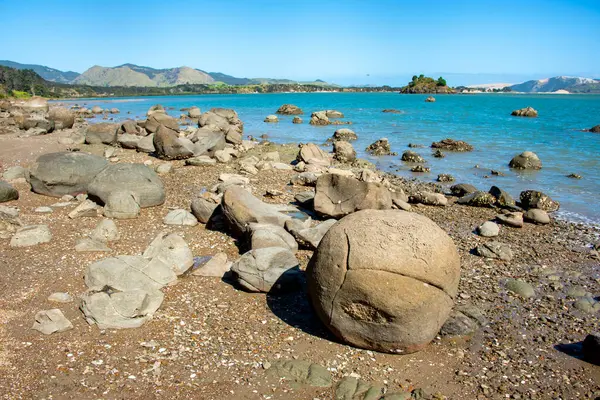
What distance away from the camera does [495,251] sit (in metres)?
11.7

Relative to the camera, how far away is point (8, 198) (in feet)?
47.0

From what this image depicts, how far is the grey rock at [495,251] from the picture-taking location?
11516 millimetres

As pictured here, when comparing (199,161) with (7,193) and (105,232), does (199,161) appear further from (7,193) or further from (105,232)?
(105,232)

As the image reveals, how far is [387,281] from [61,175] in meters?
12.7

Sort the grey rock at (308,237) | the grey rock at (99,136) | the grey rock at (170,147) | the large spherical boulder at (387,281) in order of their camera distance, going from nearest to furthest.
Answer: the large spherical boulder at (387,281) < the grey rock at (308,237) < the grey rock at (170,147) < the grey rock at (99,136)

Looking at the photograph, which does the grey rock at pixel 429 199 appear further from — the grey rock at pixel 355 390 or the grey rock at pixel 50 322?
the grey rock at pixel 50 322

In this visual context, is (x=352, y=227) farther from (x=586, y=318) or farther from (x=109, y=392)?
(x=586, y=318)

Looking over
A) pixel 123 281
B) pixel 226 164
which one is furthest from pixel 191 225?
pixel 226 164

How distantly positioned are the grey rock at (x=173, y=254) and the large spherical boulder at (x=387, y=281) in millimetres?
3621

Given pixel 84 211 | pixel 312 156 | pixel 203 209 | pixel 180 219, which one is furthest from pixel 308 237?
pixel 312 156

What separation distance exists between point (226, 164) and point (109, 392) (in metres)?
16.6

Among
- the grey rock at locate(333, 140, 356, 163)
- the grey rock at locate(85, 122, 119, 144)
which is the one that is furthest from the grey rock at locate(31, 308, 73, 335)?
the grey rock at locate(85, 122, 119, 144)

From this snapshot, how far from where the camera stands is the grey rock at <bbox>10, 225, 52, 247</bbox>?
10.7 meters

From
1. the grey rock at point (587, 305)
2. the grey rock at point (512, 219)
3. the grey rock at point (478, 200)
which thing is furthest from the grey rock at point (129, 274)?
the grey rock at point (478, 200)
